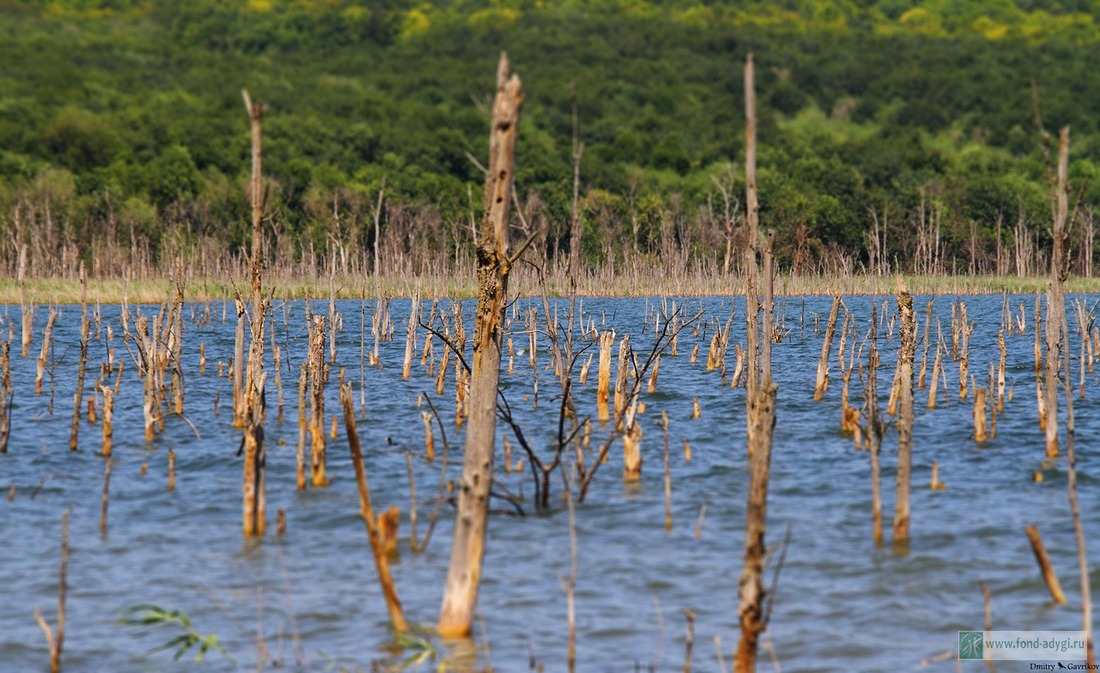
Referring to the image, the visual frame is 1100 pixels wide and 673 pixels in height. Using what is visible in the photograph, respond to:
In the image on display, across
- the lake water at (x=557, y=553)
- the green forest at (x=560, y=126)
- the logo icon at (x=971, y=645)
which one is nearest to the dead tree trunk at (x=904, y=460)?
the lake water at (x=557, y=553)

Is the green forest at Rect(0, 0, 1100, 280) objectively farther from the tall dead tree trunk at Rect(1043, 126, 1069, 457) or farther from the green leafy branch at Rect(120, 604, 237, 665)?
the green leafy branch at Rect(120, 604, 237, 665)

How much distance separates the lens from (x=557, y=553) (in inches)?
353

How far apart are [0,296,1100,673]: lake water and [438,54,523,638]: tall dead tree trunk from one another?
343 millimetres

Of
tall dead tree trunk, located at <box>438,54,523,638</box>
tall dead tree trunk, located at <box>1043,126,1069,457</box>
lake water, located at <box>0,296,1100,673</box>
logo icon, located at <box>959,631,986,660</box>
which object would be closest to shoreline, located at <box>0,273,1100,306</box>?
lake water, located at <box>0,296,1100,673</box>

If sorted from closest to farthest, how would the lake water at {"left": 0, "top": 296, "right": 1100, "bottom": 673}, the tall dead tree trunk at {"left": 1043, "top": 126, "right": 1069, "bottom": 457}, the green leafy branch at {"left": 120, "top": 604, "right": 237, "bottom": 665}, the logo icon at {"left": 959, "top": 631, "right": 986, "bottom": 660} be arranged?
the green leafy branch at {"left": 120, "top": 604, "right": 237, "bottom": 665} < the logo icon at {"left": 959, "top": 631, "right": 986, "bottom": 660} < the lake water at {"left": 0, "top": 296, "right": 1100, "bottom": 673} < the tall dead tree trunk at {"left": 1043, "top": 126, "right": 1069, "bottom": 457}

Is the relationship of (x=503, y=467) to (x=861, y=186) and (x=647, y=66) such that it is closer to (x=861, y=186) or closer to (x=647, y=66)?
(x=861, y=186)

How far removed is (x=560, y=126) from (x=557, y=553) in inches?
3291

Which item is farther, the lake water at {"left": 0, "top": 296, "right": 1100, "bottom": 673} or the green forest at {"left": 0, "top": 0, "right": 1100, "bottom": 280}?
the green forest at {"left": 0, "top": 0, "right": 1100, "bottom": 280}

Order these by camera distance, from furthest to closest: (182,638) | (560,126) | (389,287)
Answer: (560,126)
(389,287)
(182,638)

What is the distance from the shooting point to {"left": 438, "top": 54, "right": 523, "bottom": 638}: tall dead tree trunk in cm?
646

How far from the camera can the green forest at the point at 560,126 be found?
5103 cm

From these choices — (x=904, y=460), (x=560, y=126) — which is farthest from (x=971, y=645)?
(x=560, y=126)

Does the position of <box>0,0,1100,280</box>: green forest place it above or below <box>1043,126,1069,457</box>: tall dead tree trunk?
above

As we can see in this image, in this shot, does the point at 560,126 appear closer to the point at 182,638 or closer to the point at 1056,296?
the point at 1056,296
